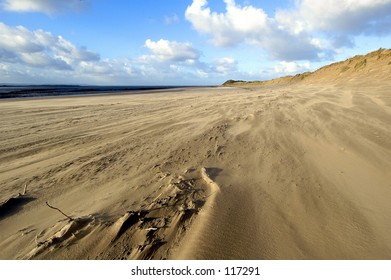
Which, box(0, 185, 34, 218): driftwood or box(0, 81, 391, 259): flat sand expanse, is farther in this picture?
box(0, 185, 34, 218): driftwood

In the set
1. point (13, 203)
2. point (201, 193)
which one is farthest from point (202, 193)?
point (13, 203)

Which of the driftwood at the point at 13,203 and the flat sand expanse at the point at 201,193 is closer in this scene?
the flat sand expanse at the point at 201,193

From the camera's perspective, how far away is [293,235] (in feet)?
7.57

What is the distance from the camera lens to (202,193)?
297 centimetres

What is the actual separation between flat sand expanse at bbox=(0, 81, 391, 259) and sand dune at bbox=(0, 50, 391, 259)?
12 millimetres

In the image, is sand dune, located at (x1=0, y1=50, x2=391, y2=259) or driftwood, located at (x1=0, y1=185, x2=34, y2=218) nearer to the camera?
sand dune, located at (x1=0, y1=50, x2=391, y2=259)

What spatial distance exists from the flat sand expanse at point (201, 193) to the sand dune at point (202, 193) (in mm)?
12

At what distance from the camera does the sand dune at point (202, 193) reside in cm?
221

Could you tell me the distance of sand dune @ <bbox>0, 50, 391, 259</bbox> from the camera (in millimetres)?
2215

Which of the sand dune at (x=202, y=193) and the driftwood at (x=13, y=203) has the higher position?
the sand dune at (x=202, y=193)

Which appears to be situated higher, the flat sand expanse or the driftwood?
the flat sand expanse

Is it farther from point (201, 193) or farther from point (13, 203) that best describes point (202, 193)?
point (13, 203)

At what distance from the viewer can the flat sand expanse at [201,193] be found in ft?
7.27
